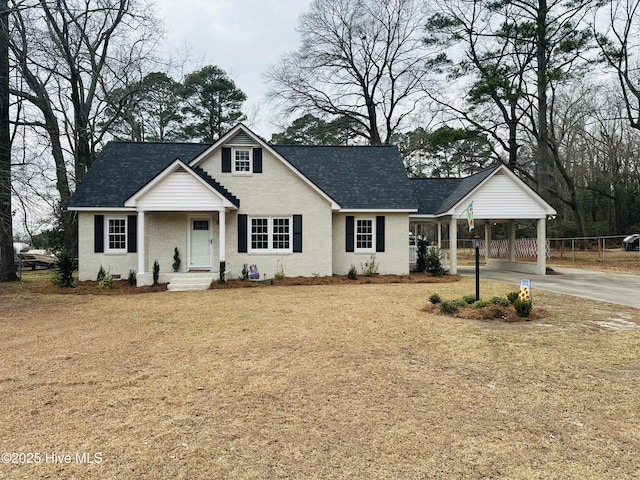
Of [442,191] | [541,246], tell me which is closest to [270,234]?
[442,191]

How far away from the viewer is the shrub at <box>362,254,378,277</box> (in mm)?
16969

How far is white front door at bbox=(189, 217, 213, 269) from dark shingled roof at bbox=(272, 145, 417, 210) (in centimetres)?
438

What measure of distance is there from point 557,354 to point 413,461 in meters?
3.94

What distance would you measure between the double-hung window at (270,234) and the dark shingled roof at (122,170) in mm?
4277

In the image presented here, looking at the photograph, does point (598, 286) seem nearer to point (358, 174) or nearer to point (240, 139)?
point (358, 174)

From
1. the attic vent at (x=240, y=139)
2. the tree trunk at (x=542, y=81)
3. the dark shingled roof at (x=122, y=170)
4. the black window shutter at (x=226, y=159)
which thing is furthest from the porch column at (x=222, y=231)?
the tree trunk at (x=542, y=81)

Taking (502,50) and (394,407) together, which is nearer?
(394,407)

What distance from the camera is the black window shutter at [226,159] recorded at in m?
16.3

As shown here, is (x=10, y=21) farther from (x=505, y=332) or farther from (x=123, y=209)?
(x=505, y=332)

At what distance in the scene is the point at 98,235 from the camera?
52.7 ft

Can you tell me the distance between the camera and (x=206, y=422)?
3.88 metres

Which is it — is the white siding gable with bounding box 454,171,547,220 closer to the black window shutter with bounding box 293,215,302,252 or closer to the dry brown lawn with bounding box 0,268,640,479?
the black window shutter with bounding box 293,215,302,252

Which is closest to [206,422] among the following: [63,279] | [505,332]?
[505,332]

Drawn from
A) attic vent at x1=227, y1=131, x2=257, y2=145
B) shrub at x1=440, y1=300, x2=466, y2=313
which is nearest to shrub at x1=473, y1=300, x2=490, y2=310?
shrub at x1=440, y1=300, x2=466, y2=313
